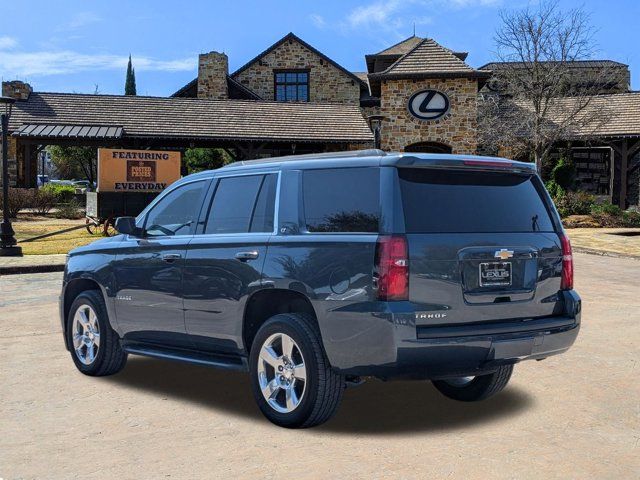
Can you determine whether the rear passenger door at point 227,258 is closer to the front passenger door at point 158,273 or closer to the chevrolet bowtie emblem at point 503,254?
the front passenger door at point 158,273

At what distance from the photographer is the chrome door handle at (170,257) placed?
19.7 ft

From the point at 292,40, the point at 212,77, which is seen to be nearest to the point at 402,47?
the point at 292,40

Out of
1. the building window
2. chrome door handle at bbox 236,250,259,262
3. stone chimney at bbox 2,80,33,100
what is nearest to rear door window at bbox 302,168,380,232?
chrome door handle at bbox 236,250,259,262

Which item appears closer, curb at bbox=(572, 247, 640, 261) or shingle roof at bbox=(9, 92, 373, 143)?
curb at bbox=(572, 247, 640, 261)

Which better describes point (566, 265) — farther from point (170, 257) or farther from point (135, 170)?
point (135, 170)

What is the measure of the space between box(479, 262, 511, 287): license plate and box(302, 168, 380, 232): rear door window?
799 millimetres

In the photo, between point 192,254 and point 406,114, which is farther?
point 406,114

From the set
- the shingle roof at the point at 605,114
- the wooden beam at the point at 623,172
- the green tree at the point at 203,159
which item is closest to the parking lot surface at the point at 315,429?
the shingle roof at the point at 605,114


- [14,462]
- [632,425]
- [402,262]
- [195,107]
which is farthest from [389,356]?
[195,107]

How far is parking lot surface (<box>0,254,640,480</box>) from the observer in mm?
4301

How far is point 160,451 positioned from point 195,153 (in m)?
40.9

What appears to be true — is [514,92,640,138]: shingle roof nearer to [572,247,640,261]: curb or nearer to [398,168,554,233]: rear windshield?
[572,247,640,261]: curb

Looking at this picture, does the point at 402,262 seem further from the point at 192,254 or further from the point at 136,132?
the point at 136,132

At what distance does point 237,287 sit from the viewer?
5422mm
